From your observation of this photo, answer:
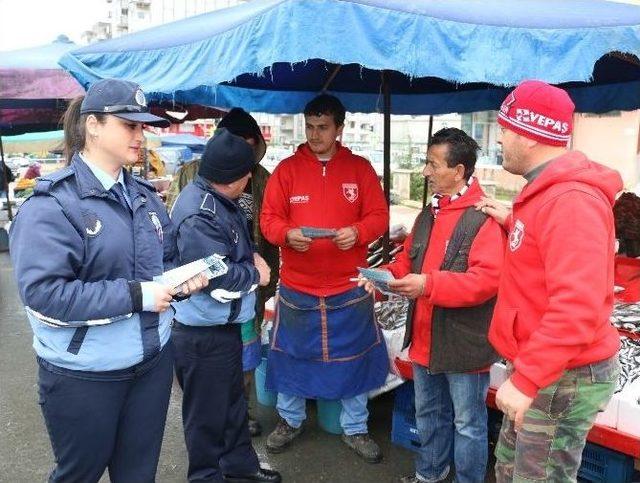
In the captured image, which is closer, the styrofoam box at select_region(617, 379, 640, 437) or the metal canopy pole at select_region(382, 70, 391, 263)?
the styrofoam box at select_region(617, 379, 640, 437)

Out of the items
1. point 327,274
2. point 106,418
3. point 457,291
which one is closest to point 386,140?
point 327,274

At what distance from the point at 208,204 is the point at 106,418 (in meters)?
1.03

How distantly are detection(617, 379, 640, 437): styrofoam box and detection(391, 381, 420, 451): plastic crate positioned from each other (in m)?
1.17

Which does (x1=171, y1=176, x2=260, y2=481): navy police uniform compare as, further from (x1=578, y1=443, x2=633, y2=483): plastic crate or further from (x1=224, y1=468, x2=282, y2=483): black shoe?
(x1=578, y1=443, x2=633, y2=483): plastic crate

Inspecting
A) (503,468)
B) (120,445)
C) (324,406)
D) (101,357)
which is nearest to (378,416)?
(324,406)

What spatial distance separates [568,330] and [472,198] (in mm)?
1085

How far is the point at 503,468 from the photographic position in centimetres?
215

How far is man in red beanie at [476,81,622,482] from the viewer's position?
1.67 metres

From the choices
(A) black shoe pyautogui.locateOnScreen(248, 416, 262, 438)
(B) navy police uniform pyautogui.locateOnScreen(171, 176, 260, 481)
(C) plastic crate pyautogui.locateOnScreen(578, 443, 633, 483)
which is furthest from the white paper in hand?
(C) plastic crate pyautogui.locateOnScreen(578, 443, 633, 483)

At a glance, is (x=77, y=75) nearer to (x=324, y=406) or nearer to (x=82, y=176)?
(x=82, y=176)

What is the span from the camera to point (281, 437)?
3500mm

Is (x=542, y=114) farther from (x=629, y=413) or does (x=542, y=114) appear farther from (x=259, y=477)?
(x=259, y=477)

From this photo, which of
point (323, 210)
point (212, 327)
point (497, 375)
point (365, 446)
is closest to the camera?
point (212, 327)

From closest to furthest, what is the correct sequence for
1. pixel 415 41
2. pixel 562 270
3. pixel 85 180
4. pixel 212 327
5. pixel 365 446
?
pixel 562 270
pixel 85 180
pixel 415 41
pixel 212 327
pixel 365 446
